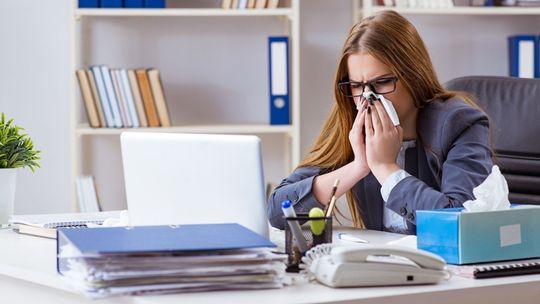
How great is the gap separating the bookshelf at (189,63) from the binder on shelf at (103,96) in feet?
0.52

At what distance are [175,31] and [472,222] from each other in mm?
2369

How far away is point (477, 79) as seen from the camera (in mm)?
2506

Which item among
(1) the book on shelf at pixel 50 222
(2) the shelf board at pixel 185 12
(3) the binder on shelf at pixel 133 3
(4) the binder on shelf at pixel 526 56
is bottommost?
(1) the book on shelf at pixel 50 222

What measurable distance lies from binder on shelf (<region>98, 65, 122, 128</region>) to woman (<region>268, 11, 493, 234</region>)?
1394 millimetres

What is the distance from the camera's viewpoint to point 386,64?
2090 mm

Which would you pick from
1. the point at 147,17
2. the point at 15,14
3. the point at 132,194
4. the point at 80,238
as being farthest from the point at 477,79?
the point at 15,14

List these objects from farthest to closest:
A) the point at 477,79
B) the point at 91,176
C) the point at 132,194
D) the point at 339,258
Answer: the point at 91,176 → the point at 477,79 → the point at 132,194 → the point at 339,258

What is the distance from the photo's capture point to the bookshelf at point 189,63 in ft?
12.1

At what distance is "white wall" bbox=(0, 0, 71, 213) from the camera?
11.9ft

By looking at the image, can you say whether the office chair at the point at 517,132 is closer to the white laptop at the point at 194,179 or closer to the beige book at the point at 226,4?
the white laptop at the point at 194,179

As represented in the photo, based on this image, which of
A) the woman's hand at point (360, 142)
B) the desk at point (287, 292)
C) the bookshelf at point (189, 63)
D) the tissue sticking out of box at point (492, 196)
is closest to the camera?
the desk at point (287, 292)

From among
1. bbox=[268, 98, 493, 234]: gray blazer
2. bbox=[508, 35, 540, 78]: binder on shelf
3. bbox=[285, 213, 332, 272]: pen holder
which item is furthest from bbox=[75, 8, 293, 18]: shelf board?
bbox=[285, 213, 332, 272]: pen holder

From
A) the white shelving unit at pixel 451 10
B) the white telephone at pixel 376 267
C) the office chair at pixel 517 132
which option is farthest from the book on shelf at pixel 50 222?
the white shelving unit at pixel 451 10

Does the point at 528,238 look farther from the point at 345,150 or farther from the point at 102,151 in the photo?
the point at 102,151
